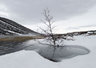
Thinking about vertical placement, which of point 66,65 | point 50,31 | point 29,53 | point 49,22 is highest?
point 49,22

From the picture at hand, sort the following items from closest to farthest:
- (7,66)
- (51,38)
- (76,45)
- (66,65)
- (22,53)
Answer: (7,66) → (66,65) → (22,53) → (76,45) → (51,38)

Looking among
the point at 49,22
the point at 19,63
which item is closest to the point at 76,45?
the point at 49,22

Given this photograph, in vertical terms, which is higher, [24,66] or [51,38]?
[51,38]

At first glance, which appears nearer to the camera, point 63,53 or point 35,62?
point 35,62

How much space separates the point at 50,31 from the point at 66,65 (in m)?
14.3

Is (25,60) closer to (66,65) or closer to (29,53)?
(29,53)

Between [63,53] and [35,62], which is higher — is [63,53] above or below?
below

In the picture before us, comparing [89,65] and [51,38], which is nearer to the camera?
[89,65]

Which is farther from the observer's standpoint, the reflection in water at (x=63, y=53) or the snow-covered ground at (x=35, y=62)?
the reflection in water at (x=63, y=53)

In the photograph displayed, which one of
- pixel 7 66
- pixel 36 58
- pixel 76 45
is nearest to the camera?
pixel 7 66

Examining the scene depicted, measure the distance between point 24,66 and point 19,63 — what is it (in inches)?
26.0

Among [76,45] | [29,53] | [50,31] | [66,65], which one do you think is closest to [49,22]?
[50,31]

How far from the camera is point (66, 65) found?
38.0 ft

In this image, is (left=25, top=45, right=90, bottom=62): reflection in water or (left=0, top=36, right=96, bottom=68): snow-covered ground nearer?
(left=0, top=36, right=96, bottom=68): snow-covered ground
